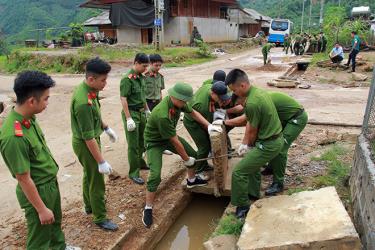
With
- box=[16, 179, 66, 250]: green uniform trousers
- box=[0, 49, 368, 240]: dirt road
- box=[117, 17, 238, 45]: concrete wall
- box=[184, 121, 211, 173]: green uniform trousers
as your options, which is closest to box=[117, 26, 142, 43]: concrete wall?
box=[117, 17, 238, 45]: concrete wall

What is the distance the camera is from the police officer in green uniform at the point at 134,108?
4.73 m

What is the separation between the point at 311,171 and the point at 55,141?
5.12 m

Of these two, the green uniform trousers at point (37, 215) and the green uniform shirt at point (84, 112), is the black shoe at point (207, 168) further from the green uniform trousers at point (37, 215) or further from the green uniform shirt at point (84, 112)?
the green uniform trousers at point (37, 215)

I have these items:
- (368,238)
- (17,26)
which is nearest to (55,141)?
(368,238)

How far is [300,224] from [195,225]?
70.4 inches

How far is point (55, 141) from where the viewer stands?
721 cm

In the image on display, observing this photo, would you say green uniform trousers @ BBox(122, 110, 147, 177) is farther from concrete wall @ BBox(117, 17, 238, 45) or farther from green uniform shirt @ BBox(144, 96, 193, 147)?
concrete wall @ BBox(117, 17, 238, 45)

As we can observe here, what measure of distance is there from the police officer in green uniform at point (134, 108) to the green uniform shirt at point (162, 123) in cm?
75

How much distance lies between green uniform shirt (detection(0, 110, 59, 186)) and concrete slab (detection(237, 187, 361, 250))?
1786mm

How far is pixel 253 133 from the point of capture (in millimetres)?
3768

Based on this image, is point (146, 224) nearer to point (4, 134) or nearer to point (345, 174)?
point (4, 134)

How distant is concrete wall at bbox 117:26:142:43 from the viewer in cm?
2656

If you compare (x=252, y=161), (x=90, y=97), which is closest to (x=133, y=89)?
(x=90, y=97)

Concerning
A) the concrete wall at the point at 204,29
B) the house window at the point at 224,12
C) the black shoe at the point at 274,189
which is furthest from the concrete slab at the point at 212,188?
the house window at the point at 224,12
